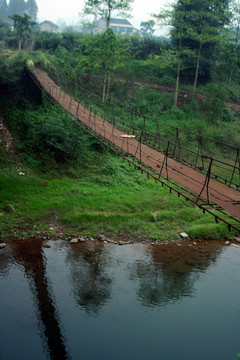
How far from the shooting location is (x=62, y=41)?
22969mm

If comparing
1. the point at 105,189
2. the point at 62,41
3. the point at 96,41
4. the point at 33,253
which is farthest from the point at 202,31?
the point at 33,253

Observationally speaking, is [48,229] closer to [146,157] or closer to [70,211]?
[70,211]

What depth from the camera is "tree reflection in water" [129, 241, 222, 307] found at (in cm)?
729

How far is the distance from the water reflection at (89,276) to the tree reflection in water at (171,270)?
0.75 metres

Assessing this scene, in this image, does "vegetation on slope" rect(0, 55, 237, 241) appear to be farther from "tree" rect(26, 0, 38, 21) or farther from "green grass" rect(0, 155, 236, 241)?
"tree" rect(26, 0, 38, 21)

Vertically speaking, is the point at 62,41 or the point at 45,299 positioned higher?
the point at 62,41

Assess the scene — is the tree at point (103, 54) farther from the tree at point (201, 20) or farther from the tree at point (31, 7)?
the tree at point (31, 7)

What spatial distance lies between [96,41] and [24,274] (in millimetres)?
14458

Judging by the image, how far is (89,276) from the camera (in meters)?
7.69

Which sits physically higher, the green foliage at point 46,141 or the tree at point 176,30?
the tree at point 176,30

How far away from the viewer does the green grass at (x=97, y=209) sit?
387 inches

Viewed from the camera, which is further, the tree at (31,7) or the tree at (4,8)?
the tree at (31,7)

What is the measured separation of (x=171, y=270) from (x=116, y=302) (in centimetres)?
188

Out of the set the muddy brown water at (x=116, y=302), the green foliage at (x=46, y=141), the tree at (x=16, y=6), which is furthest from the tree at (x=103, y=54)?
the tree at (x=16, y=6)
